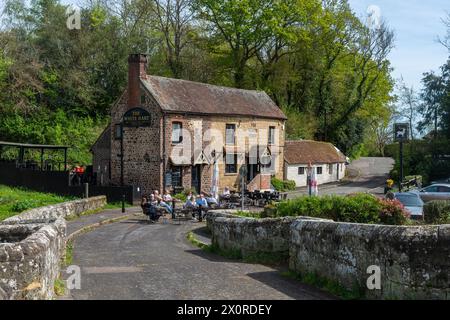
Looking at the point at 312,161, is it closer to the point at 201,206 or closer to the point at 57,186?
the point at 201,206

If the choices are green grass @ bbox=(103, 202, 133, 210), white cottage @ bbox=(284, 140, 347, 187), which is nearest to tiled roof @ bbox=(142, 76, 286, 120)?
white cottage @ bbox=(284, 140, 347, 187)

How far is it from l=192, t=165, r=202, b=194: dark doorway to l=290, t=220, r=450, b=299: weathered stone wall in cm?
2824

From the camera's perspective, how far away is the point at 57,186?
3300cm

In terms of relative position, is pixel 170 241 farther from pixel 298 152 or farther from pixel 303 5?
pixel 303 5

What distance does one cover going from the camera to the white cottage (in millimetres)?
47812

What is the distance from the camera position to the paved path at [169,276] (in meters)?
9.20

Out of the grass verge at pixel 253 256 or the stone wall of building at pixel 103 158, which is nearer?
the grass verge at pixel 253 256

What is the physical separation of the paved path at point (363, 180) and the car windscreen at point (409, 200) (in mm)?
8400

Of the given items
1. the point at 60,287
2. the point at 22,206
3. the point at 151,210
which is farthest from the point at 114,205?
the point at 60,287

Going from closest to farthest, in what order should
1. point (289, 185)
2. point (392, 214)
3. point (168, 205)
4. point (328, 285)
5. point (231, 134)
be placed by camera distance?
point (328, 285) < point (392, 214) < point (168, 205) < point (231, 134) < point (289, 185)

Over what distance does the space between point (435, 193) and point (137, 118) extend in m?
Answer: 18.9

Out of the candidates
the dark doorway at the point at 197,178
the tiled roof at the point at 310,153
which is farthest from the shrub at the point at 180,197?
the tiled roof at the point at 310,153

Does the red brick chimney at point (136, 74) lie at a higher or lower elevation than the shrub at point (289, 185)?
higher

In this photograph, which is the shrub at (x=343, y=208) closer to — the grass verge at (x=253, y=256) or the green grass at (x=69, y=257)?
the grass verge at (x=253, y=256)
